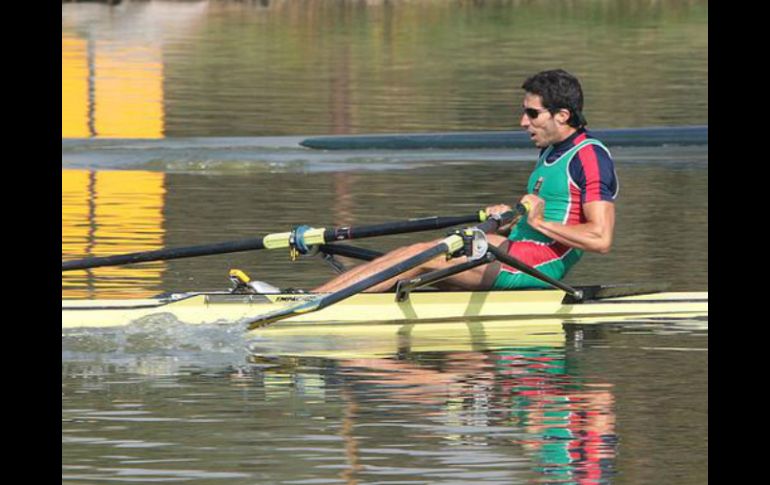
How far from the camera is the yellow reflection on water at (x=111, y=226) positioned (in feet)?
47.8

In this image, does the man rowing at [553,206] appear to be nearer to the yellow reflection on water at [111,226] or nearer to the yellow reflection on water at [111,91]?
the yellow reflection on water at [111,226]

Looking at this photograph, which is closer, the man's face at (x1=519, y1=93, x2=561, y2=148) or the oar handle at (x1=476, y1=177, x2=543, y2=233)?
the oar handle at (x1=476, y1=177, x2=543, y2=233)

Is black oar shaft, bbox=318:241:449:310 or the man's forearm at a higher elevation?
the man's forearm

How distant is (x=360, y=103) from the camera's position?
3092 cm

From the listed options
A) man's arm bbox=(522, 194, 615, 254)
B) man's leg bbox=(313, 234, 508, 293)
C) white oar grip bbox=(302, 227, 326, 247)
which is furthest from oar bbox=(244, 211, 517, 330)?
white oar grip bbox=(302, 227, 326, 247)

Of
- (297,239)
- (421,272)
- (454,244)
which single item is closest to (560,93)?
(454,244)

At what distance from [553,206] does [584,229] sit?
258 millimetres

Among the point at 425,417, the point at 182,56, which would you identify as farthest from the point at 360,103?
the point at 425,417

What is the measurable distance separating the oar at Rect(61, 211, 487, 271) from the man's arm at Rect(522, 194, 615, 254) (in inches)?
12.4

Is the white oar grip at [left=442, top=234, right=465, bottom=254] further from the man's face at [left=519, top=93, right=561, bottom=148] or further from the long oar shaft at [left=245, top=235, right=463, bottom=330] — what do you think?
the man's face at [left=519, top=93, right=561, bottom=148]

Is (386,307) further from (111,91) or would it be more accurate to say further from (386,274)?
(111,91)

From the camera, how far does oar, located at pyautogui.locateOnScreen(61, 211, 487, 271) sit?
12.6 meters

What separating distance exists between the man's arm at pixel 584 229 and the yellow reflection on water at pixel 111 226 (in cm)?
293
